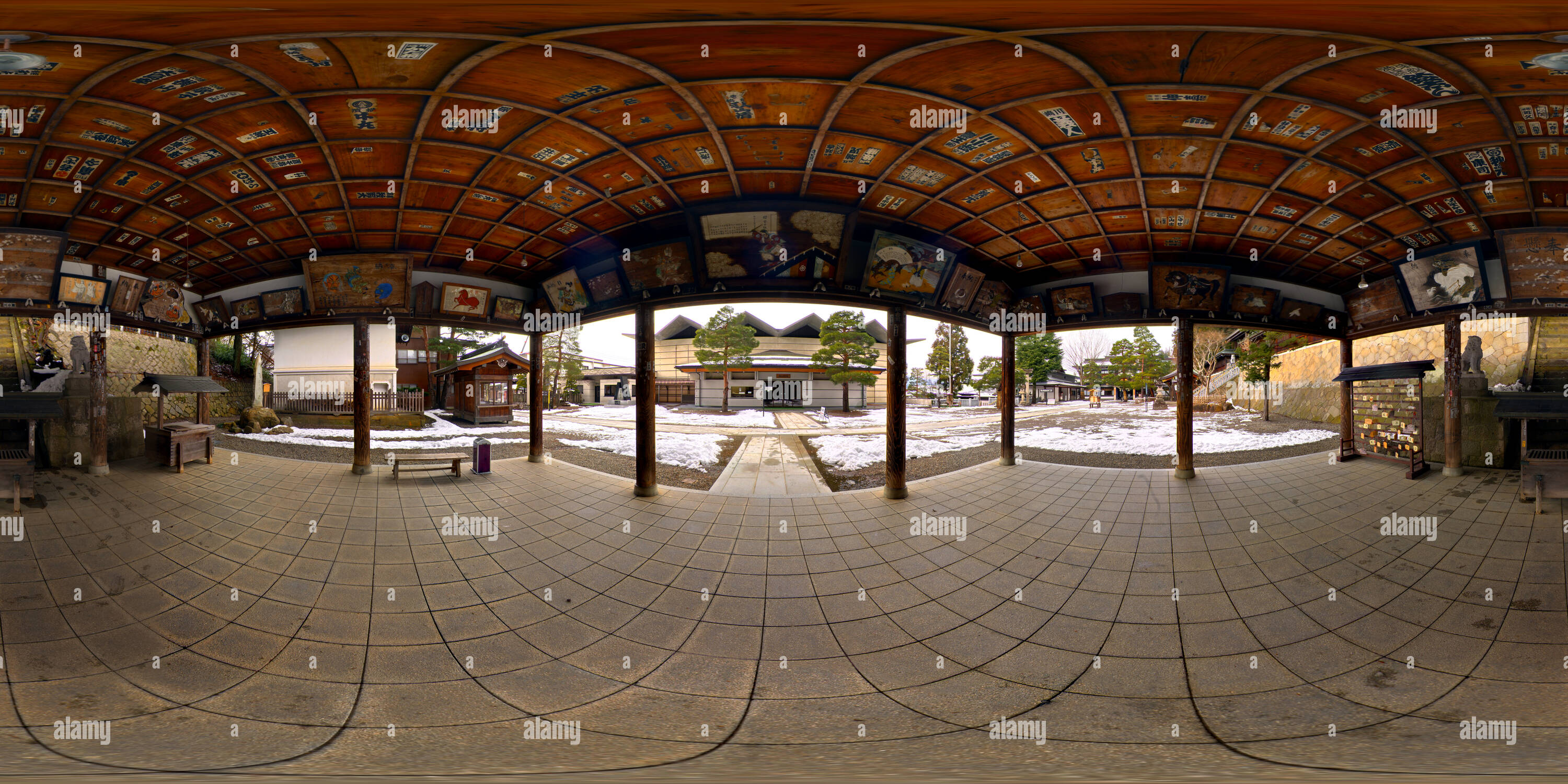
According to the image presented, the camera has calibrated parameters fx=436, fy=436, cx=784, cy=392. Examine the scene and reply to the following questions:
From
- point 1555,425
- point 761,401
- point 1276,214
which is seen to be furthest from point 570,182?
point 761,401

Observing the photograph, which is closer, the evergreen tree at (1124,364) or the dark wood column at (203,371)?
the dark wood column at (203,371)

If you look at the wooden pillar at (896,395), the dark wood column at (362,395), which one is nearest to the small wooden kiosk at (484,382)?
the dark wood column at (362,395)

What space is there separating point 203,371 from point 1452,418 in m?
9.45

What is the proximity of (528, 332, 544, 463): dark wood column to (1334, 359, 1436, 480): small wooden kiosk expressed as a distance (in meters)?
6.51

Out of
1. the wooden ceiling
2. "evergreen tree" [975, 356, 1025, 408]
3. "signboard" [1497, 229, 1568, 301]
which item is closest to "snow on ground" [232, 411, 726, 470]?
the wooden ceiling

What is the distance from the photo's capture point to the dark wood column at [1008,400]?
13.9 ft

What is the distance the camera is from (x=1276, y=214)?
3385mm

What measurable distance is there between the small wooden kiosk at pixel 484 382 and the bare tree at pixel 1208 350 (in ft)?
58.2

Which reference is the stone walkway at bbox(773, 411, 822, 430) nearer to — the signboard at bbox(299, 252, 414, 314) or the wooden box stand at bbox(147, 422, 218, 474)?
the signboard at bbox(299, 252, 414, 314)

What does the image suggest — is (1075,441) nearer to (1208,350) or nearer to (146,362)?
(146,362)

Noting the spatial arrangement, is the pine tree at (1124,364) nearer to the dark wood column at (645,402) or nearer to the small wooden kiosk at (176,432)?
the dark wood column at (645,402)

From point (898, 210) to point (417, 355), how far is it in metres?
10.5

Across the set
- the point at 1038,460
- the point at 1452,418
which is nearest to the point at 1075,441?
the point at 1038,460

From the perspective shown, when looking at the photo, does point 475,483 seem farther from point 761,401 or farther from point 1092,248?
point 761,401
